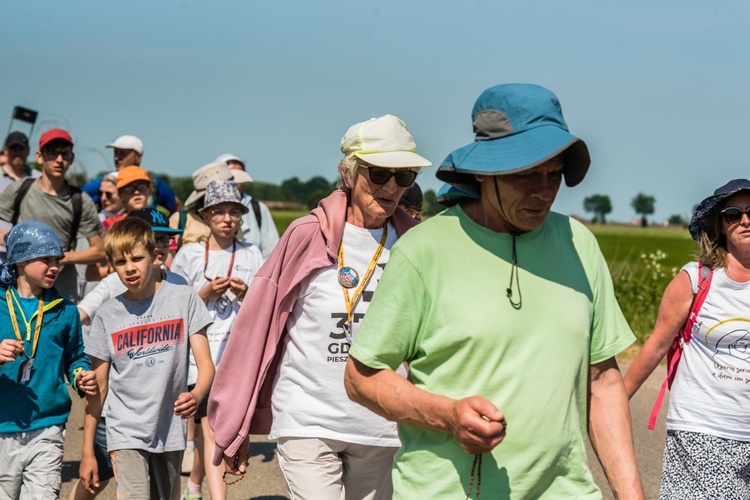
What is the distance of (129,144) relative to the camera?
1058 centimetres

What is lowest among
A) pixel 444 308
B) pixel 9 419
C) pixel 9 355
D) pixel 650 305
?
pixel 650 305

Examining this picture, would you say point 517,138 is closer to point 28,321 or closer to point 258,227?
point 28,321

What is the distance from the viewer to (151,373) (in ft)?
18.3

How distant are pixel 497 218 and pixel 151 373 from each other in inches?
113

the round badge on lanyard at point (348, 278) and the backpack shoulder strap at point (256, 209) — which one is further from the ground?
the round badge on lanyard at point (348, 278)

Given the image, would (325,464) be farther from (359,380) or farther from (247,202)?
(247,202)

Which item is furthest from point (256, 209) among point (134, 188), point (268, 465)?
point (268, 465)

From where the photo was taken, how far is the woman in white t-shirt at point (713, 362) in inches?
205

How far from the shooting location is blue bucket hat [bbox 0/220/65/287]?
228 inches

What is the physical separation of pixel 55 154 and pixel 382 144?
14.6 feet

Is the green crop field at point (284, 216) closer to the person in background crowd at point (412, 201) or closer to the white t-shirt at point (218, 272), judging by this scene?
the white t-shirt at point (218, 272)

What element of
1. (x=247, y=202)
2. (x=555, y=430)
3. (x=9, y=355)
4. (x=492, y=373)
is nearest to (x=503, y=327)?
(x=492, y=373)

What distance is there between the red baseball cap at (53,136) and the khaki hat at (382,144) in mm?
4385

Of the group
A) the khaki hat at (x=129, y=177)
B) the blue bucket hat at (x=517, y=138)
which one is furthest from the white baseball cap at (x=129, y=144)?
the blue bucket hat at (x=517, y=138)
